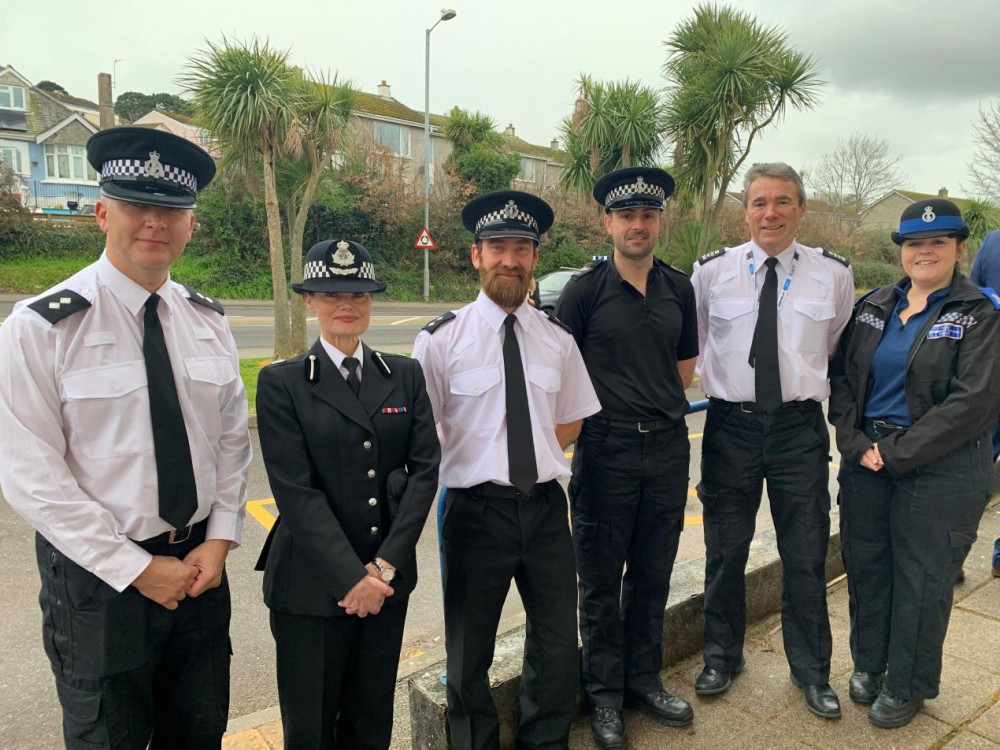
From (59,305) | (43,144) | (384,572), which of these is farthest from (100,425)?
(43,144)

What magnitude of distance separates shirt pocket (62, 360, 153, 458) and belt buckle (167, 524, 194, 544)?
26 centimetres

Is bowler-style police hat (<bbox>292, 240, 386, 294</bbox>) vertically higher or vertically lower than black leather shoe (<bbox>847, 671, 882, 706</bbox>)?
higher

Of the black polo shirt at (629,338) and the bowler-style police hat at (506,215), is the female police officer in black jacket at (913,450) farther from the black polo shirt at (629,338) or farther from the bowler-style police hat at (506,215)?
the bowler-style police hat at (506,215)

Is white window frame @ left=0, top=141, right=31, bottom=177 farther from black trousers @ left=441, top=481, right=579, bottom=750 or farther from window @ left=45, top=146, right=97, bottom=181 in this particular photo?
black trousers @ left=441, top=481, right=579, bottom=750

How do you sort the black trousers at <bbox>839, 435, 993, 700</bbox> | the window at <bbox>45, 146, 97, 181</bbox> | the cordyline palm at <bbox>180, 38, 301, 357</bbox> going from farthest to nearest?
the window at <bbox>45, 146, 97, 181</bbox> < the cordyline palm at <bbox>180, 38, 301, 357</bbox> < the black trousers at <bbox>839, 435, 993, 700</bbox>

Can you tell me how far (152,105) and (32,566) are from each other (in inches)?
2334

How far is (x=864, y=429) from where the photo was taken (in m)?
2.87

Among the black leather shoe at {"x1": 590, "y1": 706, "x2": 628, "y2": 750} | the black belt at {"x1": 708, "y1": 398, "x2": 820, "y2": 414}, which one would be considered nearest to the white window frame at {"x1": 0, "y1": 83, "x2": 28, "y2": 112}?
the black belt at {"x1": 708, "y1": 398, "x2": 820, "y2": 414}

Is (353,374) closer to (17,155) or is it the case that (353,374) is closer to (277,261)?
(277,261)

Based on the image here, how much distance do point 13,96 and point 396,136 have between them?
2130 cm

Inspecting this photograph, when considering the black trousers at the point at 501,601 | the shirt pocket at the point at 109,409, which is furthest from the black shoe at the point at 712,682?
the shirt pocket at the point at 109,409

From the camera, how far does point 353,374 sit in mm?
2234

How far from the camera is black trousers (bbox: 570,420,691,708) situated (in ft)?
8.86

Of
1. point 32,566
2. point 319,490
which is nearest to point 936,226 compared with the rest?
point 319,490
